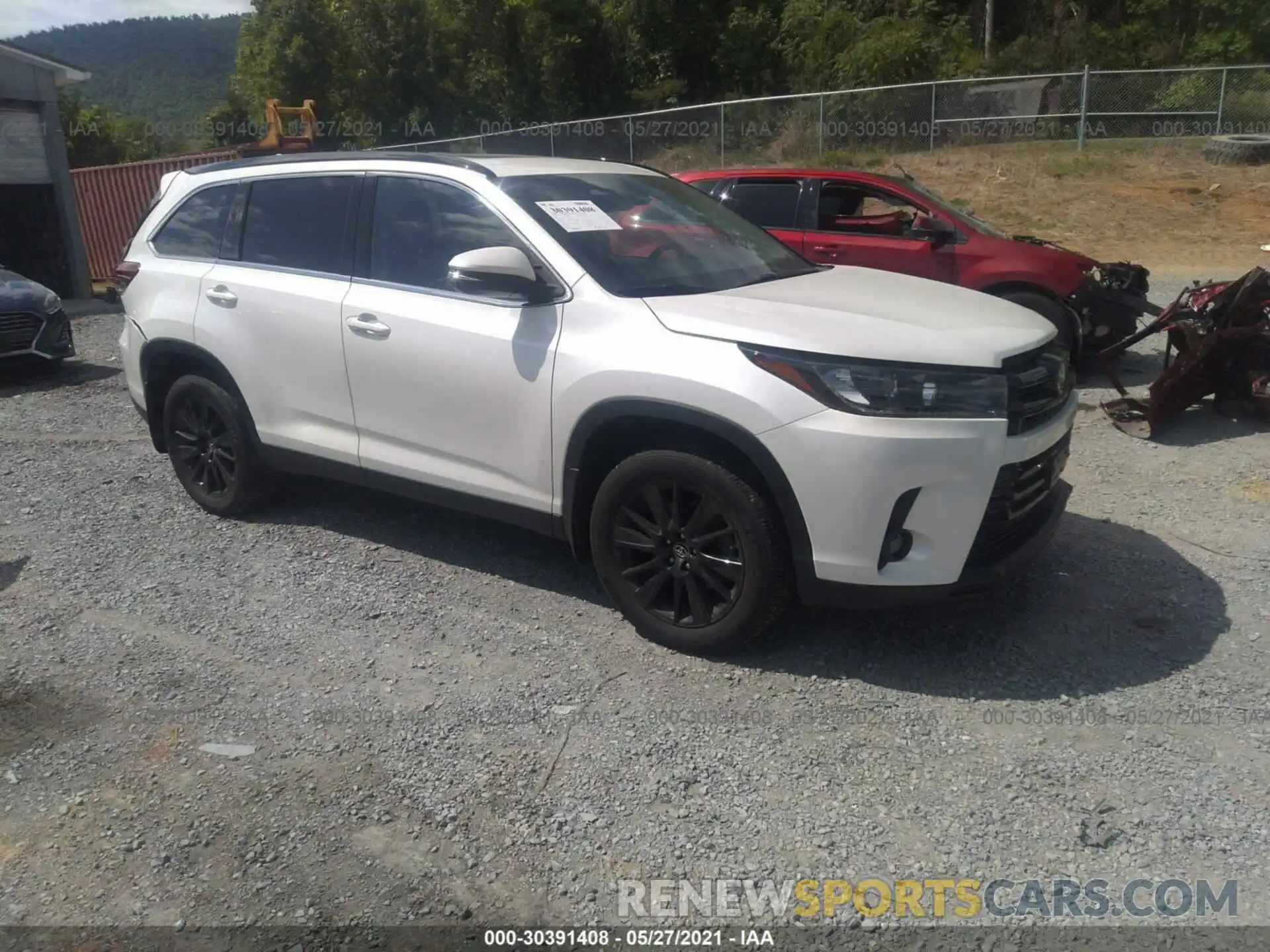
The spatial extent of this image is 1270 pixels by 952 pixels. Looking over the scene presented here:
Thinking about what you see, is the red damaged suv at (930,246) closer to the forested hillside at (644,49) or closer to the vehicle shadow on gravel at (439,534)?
the vehicle shadow on gravel at (439,534)

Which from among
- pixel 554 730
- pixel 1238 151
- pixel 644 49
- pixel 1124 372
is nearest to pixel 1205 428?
pixel 1124 372

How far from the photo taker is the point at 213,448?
5.68 meters

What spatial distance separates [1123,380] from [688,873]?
Result: 22.8 feet

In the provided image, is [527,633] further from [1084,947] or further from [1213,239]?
[1213,239]

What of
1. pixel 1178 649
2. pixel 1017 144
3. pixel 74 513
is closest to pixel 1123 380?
pixel 1178 649

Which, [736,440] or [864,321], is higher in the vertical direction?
[864,321]

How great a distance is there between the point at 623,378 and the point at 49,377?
28.8ft

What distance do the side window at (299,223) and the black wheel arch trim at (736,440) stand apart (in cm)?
160

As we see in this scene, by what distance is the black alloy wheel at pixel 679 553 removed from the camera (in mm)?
3914

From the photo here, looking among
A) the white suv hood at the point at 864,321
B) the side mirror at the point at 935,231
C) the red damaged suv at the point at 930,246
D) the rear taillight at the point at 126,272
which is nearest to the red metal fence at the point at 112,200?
the red damaged suv at the point at 930,246

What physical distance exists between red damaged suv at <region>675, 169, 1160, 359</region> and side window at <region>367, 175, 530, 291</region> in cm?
435

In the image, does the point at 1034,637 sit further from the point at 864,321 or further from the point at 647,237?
the point at 647,237

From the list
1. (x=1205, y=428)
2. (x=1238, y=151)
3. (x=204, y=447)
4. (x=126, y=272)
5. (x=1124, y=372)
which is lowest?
(x=1124, y=372)

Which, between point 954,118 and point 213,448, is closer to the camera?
point 213,448
